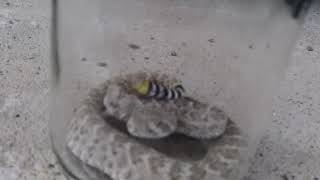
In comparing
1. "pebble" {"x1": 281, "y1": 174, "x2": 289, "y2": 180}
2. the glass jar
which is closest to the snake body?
the glass jar

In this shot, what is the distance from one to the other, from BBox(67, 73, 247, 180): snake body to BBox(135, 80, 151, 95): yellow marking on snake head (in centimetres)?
2

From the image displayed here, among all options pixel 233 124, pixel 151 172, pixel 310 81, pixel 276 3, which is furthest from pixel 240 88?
pixel 310 81

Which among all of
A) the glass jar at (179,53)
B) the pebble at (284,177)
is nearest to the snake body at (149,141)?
the glass jar at (179,53)

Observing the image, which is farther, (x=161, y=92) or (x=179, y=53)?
(x=179, y=53)

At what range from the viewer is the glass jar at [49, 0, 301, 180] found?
114 cm

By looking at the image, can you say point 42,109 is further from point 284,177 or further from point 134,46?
point 284,177

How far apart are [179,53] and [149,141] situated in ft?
0.97

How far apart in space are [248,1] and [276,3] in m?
0.17

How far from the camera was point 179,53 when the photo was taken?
129cm

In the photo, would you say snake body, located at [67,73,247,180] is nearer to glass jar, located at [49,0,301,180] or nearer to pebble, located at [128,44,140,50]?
glass jar, located at [49,0,301,180]

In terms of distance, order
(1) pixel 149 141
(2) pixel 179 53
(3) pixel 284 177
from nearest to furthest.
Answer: (1) pixel 149 141 → (3) pixel 284 177 → (2) pixel 179 53

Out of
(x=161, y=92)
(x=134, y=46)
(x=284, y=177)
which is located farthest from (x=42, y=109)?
(x=284, y=177)

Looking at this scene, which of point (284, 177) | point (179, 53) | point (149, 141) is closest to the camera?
point (149, 141)

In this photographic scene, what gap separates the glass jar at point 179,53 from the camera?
114 cm
